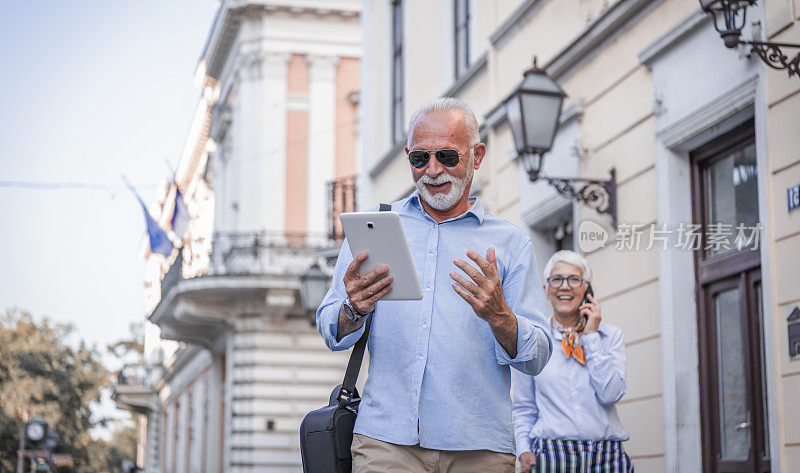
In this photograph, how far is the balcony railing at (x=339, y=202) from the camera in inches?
902

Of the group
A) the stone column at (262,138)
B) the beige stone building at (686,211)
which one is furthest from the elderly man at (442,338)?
the stone column at (262,138)

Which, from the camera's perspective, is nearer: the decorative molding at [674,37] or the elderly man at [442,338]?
the elderly man at [442,338]

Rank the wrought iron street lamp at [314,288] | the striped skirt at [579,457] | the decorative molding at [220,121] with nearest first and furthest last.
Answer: the striped skirt at [579,457], the wrought iron street lamp at [314,288], the decorative molding at [220,121]

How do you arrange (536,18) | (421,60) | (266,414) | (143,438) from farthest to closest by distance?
1. (143,438)
2. (266,414)
3. (421,60)
4. (536,18)

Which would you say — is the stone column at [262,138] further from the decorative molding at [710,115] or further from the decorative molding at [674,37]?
the decorative molding at [710,115]

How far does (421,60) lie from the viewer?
1661 cm

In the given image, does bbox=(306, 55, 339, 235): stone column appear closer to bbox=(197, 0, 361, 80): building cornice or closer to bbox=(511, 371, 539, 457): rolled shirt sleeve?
bbox=(197, 0, 361, 80): building cornice

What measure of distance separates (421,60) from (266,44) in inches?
526

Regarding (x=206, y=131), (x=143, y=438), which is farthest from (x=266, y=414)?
(x=143, y=438)

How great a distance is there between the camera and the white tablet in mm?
3729

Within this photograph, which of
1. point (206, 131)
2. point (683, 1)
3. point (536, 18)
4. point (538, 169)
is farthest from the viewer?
point (206, 131)

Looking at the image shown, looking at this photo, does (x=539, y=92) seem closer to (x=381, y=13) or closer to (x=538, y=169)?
(x=538, y=169)

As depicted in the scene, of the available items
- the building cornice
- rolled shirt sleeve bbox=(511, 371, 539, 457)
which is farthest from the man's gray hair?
the building cornice

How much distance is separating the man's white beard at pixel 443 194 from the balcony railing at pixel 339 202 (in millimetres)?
17444
